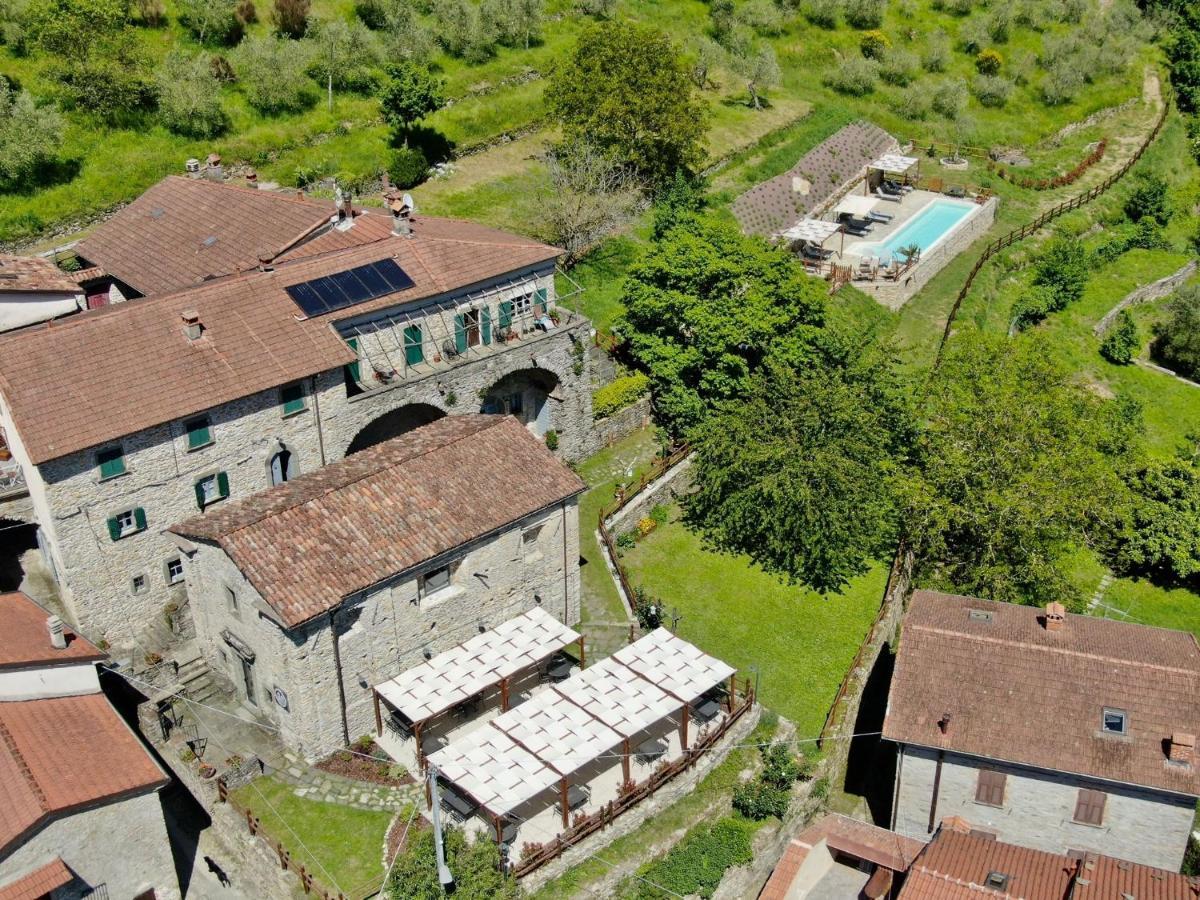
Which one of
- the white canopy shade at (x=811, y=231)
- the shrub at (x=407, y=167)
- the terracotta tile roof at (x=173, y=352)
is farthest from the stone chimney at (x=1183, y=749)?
the shrub at (x=407, y=167)

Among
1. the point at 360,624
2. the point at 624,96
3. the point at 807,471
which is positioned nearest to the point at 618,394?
the point at 807,471

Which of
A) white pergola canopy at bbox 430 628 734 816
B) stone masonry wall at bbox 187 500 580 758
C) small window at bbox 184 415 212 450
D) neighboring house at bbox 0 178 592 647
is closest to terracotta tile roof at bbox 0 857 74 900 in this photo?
stone masonry wall at bbox 187 500 580 758

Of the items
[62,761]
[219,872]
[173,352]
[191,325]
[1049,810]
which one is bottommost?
[219,872]

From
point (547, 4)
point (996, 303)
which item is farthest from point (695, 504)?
point (547, 4)

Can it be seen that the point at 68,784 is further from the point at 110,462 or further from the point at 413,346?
the point at 413,346

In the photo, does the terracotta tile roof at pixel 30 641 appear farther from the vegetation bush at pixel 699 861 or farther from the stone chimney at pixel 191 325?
the vegetation bush at pixel 699 861

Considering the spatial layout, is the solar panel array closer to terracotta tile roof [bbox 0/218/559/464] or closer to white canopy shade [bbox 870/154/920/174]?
terracotta tile roof [bbox 0/218/559/464]
